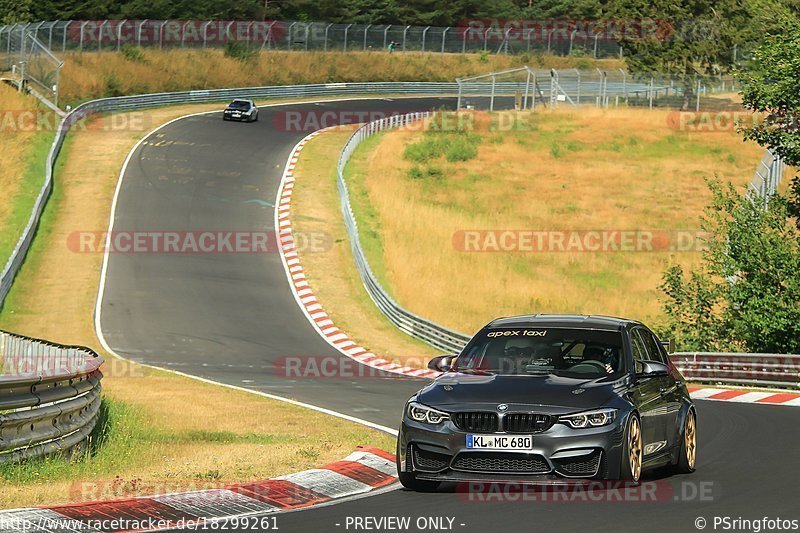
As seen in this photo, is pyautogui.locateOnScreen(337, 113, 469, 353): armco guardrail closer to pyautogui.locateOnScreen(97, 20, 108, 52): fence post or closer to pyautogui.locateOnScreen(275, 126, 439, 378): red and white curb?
pyautogui.locateOnScreen(275, 126, 439, 378): red and white curb

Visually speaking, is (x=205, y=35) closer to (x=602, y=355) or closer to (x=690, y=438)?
(x=690, y=438)

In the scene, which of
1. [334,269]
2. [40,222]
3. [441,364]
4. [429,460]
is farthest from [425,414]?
[40,222]

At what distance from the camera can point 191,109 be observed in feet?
234

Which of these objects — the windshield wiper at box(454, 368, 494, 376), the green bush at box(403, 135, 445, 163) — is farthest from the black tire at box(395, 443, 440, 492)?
the green bush at box(403, 135, 445, 163)

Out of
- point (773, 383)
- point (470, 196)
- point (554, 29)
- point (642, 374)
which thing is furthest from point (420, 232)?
point (554, 29)

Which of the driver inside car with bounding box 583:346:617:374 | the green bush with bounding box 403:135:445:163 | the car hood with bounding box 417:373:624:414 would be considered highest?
the green bush with bounding box 403:135:445:163

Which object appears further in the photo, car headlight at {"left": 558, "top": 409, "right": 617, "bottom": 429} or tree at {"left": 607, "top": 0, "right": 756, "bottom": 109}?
tree at {"left": 607, "top": 0, "right": 756, "bottom": 109}

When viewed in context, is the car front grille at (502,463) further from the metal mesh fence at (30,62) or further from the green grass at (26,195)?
the metal mesh fence at (30,62)

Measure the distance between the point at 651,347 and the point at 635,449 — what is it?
2.16 meters

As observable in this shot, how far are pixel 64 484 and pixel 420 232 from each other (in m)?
36.6

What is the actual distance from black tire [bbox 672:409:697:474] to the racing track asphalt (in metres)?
0.15

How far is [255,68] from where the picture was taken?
3310 inches

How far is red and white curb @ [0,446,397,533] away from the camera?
9.06m

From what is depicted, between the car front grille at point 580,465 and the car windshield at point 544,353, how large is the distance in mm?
1214
